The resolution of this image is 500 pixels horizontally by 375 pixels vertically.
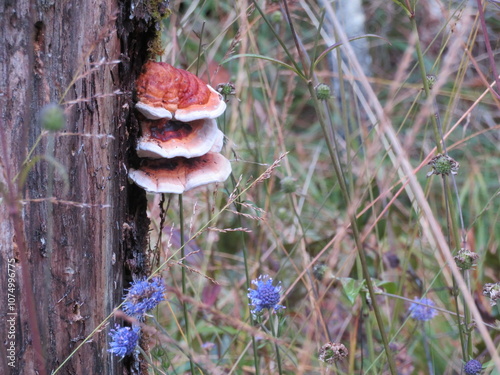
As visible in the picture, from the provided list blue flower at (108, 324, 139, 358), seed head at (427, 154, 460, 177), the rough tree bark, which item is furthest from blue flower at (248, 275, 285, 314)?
seed head at (427, 154, 460, 177)

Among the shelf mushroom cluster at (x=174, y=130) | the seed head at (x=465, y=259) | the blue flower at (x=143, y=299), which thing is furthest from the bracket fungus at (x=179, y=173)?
the seed head at (x=465, y=259)

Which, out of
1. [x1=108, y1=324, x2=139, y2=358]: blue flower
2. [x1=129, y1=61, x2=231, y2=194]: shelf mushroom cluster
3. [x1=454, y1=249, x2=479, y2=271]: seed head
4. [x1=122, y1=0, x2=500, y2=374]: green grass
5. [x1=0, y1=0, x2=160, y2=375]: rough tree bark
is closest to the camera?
[x1=0, y1=0, x2=160, y2=375]: rough tree bark

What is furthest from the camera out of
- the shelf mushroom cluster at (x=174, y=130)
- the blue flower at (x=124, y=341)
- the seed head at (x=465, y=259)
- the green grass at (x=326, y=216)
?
the green grass at (x=326, y=216)

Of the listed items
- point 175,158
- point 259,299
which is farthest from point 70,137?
point 259,299

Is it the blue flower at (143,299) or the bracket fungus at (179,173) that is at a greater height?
the bracket fungus at (179,173)

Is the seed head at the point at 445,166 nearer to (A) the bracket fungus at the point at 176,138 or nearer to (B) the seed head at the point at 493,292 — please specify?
(B) the seed head at the point at 493,292

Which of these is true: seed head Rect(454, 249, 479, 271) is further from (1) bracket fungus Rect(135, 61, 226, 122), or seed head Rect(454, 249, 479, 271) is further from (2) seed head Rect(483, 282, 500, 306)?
(1) bracket fungus Rect(135, 61, 226, 122)
